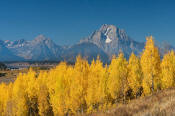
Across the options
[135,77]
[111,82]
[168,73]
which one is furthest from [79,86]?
[168,73]

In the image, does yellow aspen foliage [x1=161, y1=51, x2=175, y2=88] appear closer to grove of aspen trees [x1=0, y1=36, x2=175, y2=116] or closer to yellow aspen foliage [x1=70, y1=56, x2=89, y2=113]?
grove of aspen trees [x1=0, y1=36, x2=175, y2=116]

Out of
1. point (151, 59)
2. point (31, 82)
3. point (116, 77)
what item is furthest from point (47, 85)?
point (151, 59)

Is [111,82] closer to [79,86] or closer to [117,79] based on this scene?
[117,79]

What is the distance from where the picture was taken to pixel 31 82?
1740 inches

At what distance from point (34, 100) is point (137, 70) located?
82.7 ft

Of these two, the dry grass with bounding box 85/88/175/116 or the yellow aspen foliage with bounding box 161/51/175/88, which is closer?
the dry grass with bounding box 85/88/175/116

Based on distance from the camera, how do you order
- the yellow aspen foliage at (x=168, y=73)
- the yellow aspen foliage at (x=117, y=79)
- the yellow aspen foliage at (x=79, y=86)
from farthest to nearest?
1. the yellow aspen foliage at (x=79, y=86)
2. the yellow aspen foliage at (x=117, y=79)
3. the yellow aspen foliage at (x=168, y=73)

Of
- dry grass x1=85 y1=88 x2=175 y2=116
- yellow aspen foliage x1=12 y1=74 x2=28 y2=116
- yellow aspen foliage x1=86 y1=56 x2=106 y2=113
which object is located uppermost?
dry grass x1=85 y1=88 x2=175 y2=116

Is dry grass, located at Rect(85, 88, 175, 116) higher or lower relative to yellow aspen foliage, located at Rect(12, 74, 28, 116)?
higher

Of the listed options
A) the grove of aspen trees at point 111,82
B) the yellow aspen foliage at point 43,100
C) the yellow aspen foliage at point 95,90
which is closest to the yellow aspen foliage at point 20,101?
the yellow aspen foliage at point 43,100

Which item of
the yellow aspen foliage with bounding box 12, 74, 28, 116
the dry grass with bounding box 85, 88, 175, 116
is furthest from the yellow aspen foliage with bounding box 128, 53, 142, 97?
the yellow aspen foliage with bounding box 12, 74, 28, 116

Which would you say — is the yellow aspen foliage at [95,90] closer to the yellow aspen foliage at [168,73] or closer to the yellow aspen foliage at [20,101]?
the yellow aspen foliage at [168,73]

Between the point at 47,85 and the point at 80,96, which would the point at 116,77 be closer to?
the point at 80,96

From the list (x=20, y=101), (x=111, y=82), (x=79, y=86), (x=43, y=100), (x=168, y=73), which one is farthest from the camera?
(x=20, y=101)
